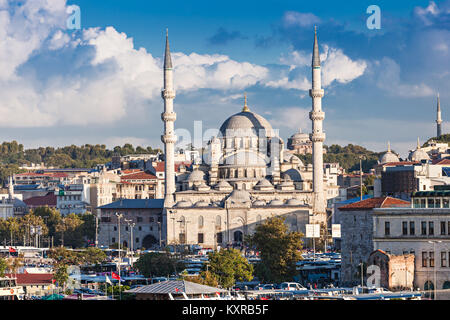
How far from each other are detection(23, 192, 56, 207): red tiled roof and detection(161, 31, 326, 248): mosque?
31067 millimetres

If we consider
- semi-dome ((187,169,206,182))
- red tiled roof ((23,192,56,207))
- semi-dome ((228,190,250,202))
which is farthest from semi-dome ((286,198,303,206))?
red tiled roof ((23,192,56,207))

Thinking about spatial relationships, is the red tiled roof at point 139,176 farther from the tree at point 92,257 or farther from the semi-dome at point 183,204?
the tree at point 92,257

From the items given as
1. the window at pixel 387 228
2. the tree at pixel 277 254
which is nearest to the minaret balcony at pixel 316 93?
the tree at pixel 277 254

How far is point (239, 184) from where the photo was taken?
119 metres

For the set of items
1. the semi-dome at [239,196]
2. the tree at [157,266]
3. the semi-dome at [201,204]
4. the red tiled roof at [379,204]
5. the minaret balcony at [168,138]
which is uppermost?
Result: the minaret balcony at [168,138]

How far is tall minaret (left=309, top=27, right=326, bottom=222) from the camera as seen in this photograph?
108306 millimetres

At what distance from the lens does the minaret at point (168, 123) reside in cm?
11025

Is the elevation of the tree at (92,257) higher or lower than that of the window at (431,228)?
lower

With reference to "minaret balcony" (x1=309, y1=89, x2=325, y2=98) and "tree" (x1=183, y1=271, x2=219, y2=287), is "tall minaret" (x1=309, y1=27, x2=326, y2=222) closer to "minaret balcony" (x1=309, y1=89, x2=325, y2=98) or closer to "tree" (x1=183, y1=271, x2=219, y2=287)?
"minaret balcony" (x1=309, y1=89, x2=325, y2=98)

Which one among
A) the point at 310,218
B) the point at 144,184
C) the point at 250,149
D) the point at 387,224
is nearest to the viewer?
the point at 387,224
